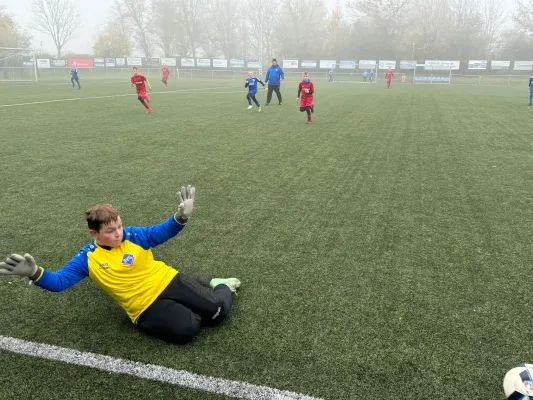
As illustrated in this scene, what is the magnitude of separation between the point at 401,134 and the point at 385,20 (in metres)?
58.7

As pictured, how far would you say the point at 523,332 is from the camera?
3.15 meters

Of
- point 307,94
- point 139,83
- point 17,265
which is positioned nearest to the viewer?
point 17,265

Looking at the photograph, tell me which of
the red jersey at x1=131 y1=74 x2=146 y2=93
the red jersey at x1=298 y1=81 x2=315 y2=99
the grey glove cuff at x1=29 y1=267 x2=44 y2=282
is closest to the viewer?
the grey glove cuff at x1=29 y1=267 x2=44 y2=282

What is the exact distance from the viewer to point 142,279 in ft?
10.3

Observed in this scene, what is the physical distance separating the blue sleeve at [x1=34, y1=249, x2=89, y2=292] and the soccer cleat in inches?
43.6

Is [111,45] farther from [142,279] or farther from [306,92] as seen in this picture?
[142,279]

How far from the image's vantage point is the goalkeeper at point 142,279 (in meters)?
2.96

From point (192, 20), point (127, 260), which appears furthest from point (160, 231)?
point (192, 20)

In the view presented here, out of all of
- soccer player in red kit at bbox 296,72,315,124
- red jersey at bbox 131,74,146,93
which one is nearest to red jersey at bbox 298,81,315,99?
soccer player in red kit at bbox 296,72,315,124

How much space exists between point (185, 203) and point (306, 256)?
1801mm

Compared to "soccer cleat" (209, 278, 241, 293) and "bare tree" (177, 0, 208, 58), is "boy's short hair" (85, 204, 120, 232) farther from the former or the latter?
"bare tree" (177, 0, 208, 58)

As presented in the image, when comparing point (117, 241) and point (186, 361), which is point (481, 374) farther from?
point (117, 241)

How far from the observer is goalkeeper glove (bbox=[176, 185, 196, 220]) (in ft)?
10.1

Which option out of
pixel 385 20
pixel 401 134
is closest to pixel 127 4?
pixel 385 20
